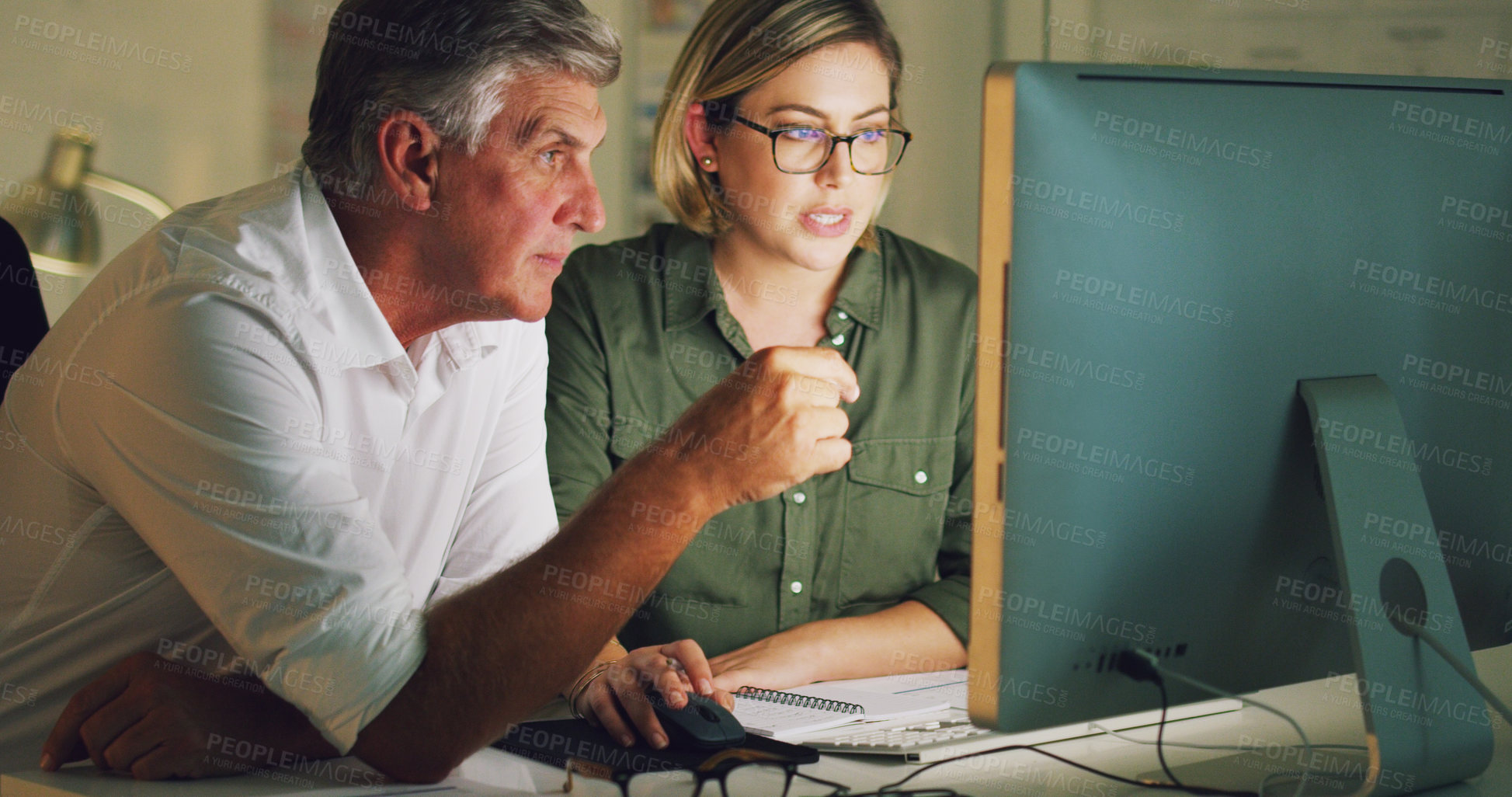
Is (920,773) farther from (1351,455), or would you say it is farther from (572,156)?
(572,156)

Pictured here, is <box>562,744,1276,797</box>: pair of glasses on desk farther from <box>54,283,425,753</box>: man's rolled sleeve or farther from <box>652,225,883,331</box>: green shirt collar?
<box>652,225,883,331</box>: green shirt collar

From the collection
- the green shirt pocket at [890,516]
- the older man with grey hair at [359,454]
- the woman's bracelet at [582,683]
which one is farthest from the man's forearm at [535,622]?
the green shirt pocket at [890,516]

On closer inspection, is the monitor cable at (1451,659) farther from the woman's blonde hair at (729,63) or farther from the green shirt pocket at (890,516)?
the woman's blonde hair at (729,63)

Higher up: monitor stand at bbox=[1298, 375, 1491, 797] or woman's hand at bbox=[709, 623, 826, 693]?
monitor stand at bbox=[1298, 375, 1491, 797]

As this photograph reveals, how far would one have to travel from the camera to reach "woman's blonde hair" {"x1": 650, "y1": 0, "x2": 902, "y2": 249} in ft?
5.17

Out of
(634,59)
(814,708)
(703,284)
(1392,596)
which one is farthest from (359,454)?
(634,59)

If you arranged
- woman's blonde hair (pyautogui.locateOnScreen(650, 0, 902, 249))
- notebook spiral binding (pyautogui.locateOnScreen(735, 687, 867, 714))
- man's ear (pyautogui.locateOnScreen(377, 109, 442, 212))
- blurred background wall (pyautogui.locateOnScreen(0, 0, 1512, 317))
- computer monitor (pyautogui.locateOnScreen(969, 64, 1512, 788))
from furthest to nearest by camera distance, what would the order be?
blurred background wall (pyautogui.locateOnScreen(0, 0, 1512, 317)), woman's blonde hair (pyautogui.locateOnScreen(650, 0, 902, 249)), man's ear (pyautogui.locateOnScreen(377, 109, 442, 212)), notebook spiral binding (pyautogui.locateOnScreen(735, 687, 867, 714)), computer monitor (pyautogui.locateOnScreen(969, 64, 1512, 788))

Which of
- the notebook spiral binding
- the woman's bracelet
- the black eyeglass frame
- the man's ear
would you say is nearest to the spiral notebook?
the notebook spiral binding

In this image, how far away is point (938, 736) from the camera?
95 centimetres

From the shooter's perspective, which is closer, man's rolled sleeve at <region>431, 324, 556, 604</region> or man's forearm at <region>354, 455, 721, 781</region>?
man's forearm at <region>354, 455, 721, 781</region>

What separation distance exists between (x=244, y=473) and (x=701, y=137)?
1001 millimetres

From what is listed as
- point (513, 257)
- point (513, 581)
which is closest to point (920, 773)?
point (513, 581)

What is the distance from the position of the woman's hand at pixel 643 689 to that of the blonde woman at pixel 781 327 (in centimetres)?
48

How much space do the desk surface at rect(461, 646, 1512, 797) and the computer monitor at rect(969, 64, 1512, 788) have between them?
12 cm
